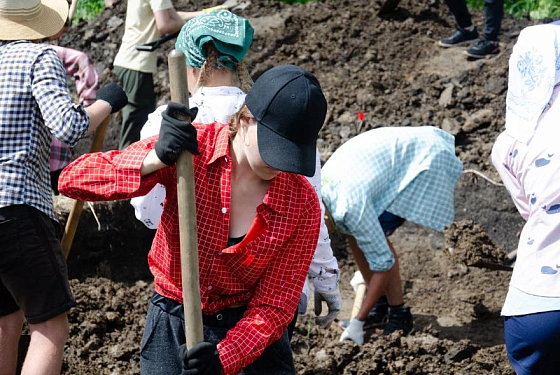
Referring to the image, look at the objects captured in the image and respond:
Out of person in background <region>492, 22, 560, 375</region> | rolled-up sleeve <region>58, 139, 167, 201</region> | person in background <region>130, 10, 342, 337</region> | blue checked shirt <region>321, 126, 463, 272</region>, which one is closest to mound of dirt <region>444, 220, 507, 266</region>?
blue checked shirt <region>321, 126, 463, 272</region>

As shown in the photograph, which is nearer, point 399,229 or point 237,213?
point 237,213

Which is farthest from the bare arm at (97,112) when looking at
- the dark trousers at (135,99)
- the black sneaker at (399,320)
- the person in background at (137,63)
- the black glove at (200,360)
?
the dark trousers at (135,99)

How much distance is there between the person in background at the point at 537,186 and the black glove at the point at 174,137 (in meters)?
1.06

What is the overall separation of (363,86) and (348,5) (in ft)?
5.26

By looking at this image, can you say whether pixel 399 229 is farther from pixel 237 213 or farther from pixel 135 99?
pixel 237 213

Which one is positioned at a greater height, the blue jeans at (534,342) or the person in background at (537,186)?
the person in background at (537,186)

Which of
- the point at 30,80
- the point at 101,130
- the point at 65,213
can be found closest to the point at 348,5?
the point at 65,213

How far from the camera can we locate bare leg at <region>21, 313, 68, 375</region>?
3162mm

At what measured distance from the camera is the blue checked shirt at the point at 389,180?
4516 millimetres

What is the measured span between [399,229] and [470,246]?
4.62 feet

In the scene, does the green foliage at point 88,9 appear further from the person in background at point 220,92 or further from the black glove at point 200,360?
the black glove at point 200,360

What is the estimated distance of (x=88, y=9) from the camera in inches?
400

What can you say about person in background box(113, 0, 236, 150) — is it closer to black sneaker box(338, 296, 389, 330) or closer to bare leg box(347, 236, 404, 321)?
bare leg box(347, 236, 404, 321)

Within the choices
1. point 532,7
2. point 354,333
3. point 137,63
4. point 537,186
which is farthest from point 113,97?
point 532,7
